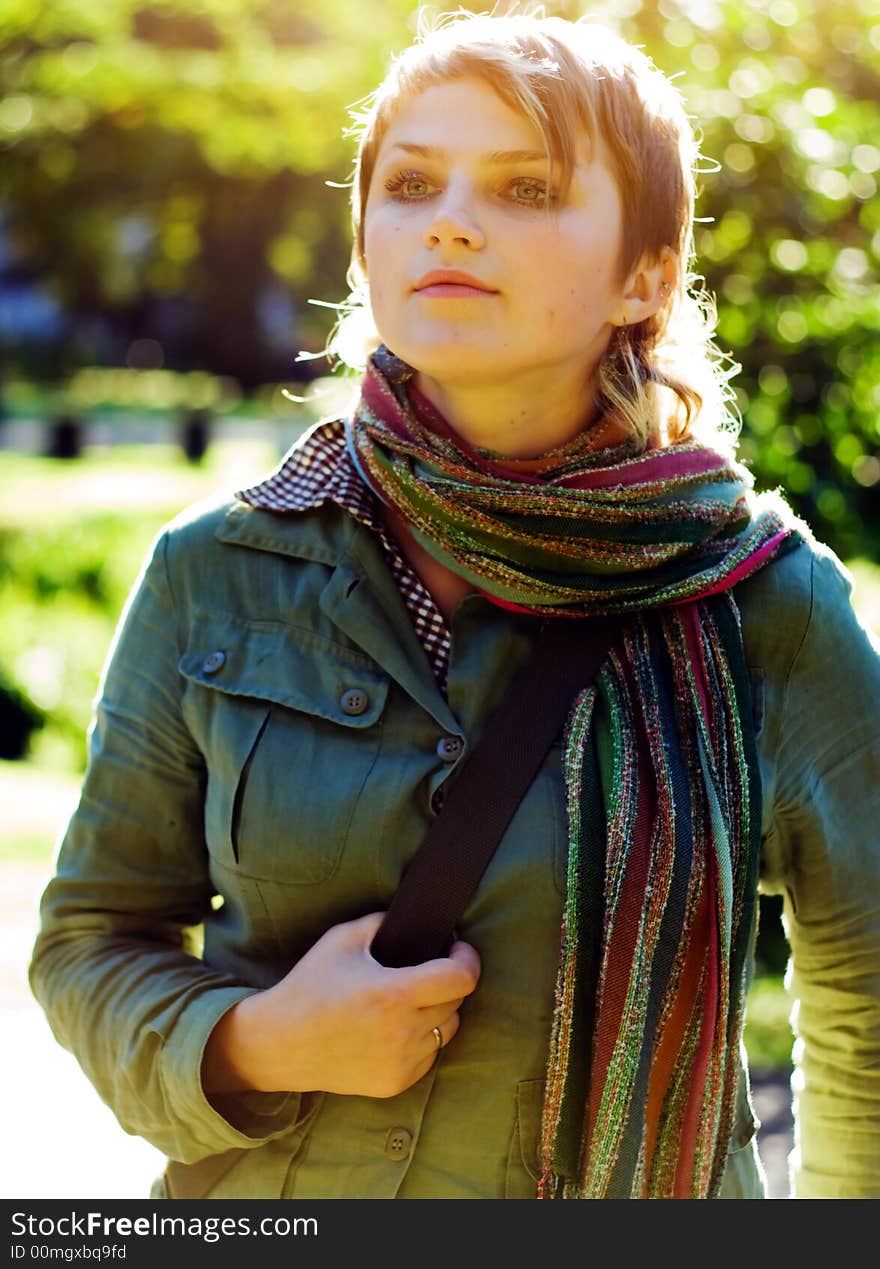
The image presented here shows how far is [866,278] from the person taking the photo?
536 cm

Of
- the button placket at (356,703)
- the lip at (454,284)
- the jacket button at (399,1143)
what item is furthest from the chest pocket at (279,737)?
the lip at (454,284)

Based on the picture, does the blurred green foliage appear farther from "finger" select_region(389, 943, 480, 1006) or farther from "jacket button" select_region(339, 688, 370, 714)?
"finger" select_region(389, 943, 480, 1006)

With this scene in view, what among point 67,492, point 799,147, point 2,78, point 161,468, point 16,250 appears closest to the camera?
point 799,147

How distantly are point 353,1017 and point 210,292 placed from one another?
3574cm

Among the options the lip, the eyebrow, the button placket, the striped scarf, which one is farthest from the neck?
the button placket

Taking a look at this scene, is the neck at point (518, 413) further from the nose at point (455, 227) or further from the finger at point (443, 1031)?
the finger at point (443, 1031)

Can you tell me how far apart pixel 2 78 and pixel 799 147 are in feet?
54.5

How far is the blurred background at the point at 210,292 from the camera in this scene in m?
5.03

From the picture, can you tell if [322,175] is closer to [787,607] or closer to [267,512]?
[267,512]

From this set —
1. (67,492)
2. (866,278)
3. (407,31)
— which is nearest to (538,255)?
(866,278)

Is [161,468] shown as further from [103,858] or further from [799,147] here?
[103,858]

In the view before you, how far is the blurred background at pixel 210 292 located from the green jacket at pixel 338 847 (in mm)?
707

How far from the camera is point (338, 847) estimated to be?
2049 mm

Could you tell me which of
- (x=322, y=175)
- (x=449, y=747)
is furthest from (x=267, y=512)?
(x=322, y=175)
